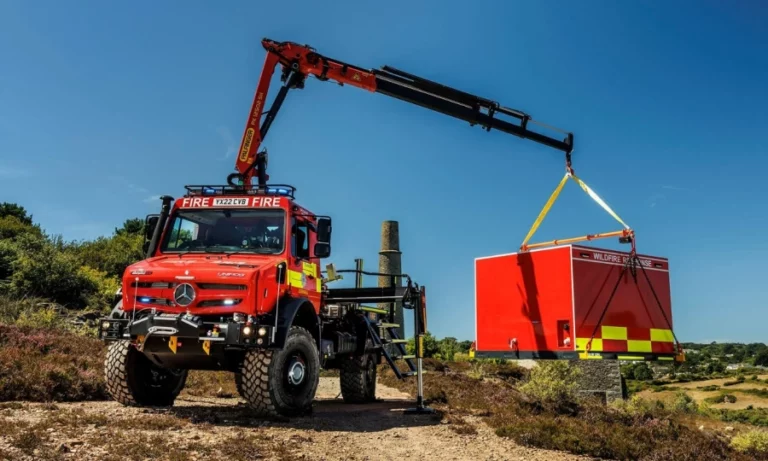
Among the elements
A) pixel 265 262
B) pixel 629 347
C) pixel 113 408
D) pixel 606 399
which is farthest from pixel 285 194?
pixel 606 399

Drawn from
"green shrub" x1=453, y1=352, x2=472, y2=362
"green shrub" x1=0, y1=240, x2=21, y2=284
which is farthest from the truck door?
"green shrub" x1=0, y1=240, x2=21, y2=284

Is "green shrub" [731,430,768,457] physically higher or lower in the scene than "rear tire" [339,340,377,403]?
lower

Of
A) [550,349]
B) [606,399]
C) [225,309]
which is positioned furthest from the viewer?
[606,399]

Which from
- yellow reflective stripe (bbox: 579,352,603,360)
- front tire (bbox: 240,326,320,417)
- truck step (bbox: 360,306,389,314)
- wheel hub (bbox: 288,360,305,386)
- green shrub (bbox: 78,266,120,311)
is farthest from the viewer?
green shrub (bbox: 78,266,120,311)

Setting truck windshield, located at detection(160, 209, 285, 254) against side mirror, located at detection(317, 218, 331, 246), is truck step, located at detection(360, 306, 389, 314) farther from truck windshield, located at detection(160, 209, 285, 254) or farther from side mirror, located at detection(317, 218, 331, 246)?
truck windshield, located at detection(160, 209, 285, 254)

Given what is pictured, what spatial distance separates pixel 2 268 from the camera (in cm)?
2291

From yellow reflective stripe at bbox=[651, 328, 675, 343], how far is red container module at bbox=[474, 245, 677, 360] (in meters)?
0.02

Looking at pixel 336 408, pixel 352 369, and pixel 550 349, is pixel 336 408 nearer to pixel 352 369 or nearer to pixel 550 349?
pixel 352 369

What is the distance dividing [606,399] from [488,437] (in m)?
7.14

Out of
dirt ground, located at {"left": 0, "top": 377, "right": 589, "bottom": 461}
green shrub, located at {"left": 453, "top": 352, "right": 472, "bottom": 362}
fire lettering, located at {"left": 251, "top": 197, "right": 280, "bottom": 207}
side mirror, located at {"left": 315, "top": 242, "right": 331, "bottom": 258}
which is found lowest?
dirt ground, located at {"left": 0, "top": 377, "right": 589, "bottom": 461}

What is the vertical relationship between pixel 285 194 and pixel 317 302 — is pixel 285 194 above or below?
above

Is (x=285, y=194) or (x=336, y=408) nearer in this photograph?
(x=285, y=194)

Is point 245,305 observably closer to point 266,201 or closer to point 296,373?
point 296,373

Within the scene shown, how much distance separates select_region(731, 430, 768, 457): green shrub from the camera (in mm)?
9977
